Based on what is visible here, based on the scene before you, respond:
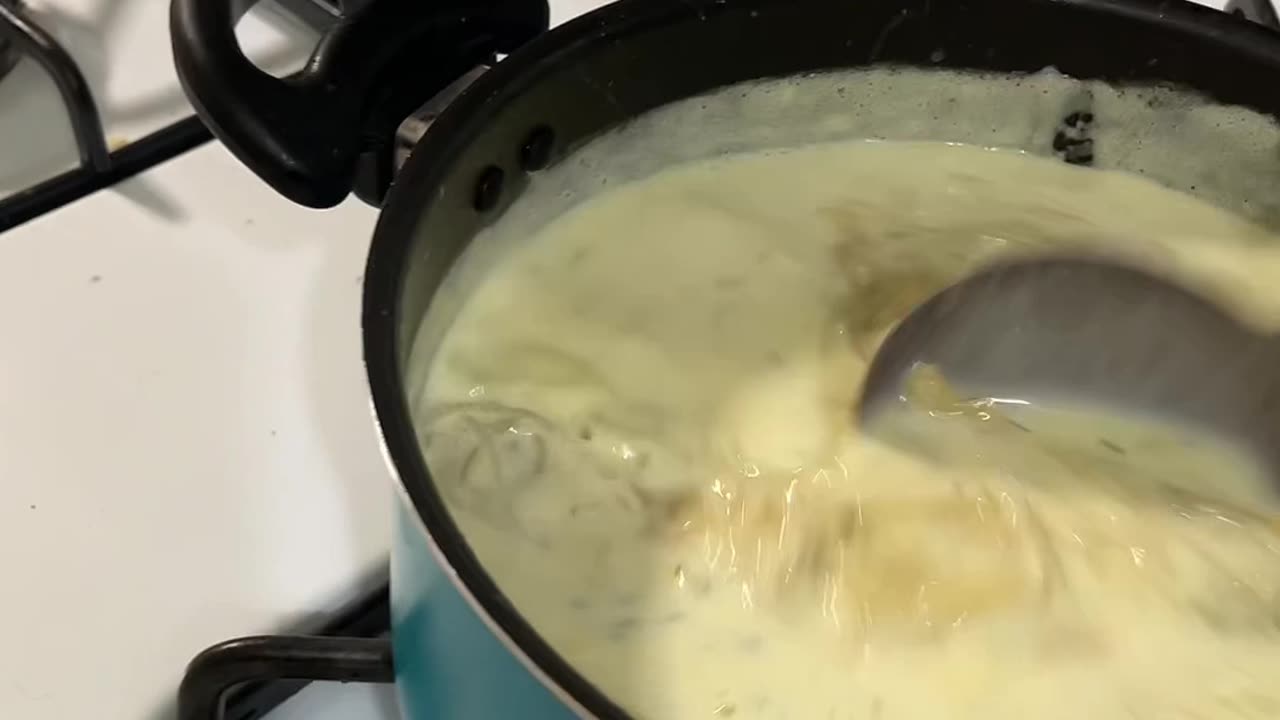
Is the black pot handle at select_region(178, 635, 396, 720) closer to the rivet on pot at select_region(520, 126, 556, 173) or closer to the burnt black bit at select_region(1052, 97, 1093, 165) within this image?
the rivet on pot at select_region(520, 126, 556, 173)

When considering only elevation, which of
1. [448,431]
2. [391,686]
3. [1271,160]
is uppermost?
[1271,160]

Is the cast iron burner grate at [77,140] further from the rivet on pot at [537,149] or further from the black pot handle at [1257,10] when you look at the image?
the black pot handle at [1257,10]

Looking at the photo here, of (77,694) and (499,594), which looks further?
(77,694)

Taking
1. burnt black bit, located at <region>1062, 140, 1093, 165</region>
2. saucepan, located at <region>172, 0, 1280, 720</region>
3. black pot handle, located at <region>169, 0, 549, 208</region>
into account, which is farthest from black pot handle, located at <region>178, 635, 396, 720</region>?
burnt black bit, located at <region>1062, 140, 1093, 165</region>

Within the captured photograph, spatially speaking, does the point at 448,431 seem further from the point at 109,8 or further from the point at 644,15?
the point at 109,8

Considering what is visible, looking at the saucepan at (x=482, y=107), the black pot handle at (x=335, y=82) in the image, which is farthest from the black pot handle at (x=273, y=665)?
the black pot handle at (x=335, y=82)

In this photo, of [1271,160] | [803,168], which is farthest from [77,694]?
[1271,160]
